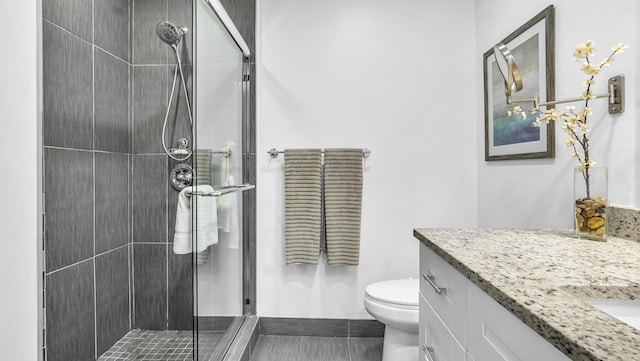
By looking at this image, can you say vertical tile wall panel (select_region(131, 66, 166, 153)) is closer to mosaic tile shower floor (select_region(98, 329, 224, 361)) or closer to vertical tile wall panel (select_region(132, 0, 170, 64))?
vertical tile wall panel (select_region(132, 0, 170, 64))

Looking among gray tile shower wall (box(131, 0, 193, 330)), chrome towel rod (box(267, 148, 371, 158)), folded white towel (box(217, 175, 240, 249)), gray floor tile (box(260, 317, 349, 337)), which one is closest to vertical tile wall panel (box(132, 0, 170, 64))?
gray tile shower wall (box(131, 0, 193, 330))

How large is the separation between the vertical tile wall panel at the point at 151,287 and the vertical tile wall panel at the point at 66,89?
0.73 meters

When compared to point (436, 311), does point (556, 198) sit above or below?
above

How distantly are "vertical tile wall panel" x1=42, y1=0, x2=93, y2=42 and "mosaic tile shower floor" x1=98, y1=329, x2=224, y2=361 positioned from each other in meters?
1.62

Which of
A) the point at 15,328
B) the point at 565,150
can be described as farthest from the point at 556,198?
the point at 15,328

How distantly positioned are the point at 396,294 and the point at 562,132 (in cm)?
106

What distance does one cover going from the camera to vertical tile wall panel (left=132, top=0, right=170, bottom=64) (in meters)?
2.06

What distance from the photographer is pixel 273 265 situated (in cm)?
228

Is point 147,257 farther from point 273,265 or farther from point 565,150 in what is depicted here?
point 565,150

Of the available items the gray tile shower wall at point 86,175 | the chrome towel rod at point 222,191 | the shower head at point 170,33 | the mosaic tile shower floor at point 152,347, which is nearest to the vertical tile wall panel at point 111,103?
the gray tile shower wall at point 86,175

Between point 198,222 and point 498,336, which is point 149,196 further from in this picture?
point 498,336

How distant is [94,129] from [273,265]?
51.2 inches

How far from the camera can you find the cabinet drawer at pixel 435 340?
88 centimetres

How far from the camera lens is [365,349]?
2.07 m
